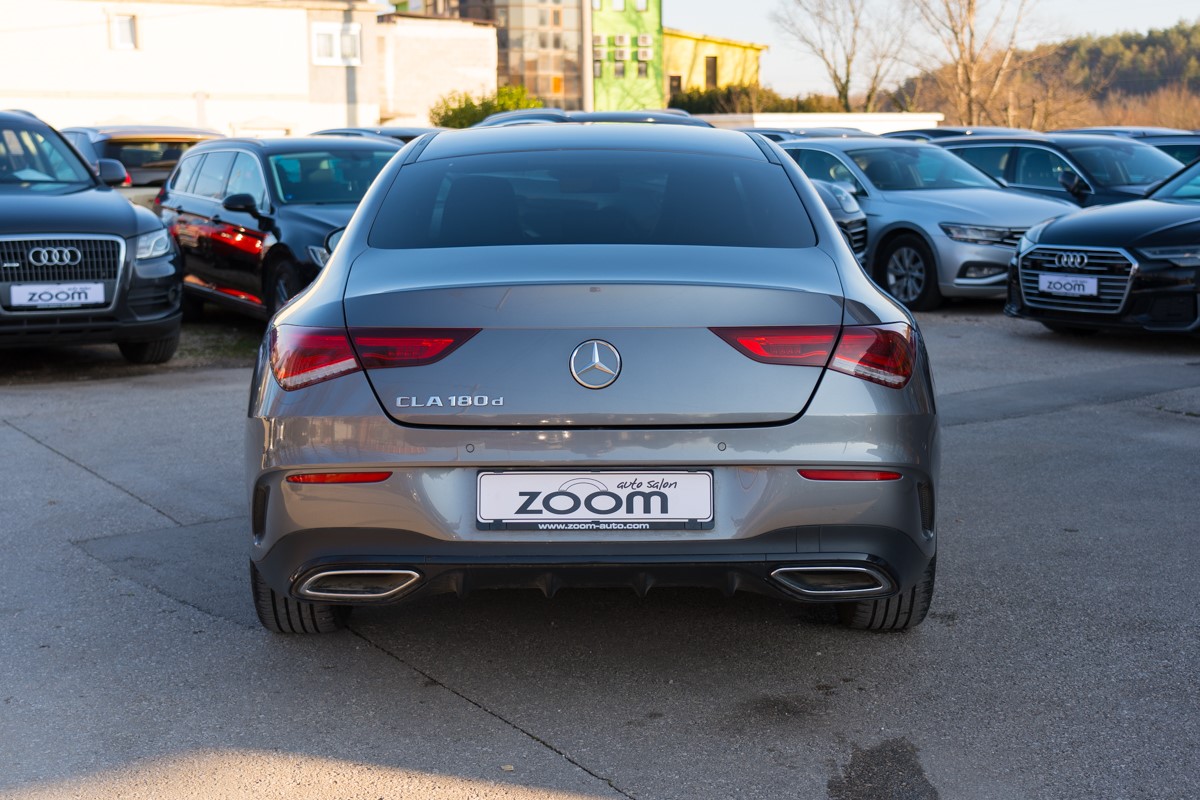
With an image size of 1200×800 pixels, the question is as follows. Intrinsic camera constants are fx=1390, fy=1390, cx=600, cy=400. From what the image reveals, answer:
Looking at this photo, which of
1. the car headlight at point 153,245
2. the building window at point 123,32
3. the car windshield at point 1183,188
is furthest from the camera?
the building window at point 123,32

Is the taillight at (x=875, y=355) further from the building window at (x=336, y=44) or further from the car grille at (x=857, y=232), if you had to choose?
the building window at (x=336, y=44)

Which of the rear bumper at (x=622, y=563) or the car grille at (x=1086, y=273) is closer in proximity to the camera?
the rear bumper at (x=622, y=563)

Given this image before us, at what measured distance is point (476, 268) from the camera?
3.46m

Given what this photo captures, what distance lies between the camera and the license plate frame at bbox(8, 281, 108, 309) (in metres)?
8.34

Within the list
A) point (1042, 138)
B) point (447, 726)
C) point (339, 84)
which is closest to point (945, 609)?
point (447, 726)

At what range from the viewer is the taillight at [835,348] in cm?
326

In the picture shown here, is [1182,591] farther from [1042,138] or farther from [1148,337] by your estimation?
[1042,138]

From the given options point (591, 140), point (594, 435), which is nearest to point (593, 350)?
point (594, 435)

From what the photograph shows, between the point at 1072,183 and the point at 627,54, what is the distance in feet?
226

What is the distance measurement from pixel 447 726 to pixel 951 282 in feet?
30.7

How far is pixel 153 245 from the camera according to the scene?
8992 mm

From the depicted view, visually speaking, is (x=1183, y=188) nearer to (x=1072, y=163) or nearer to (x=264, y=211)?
(x=1072, y=163)

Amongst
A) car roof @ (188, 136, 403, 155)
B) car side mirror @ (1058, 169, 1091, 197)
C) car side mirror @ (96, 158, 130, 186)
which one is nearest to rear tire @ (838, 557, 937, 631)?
car side mirror @ (96, 158, 130, 186)

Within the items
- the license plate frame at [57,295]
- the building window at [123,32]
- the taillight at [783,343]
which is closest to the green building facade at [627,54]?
the building window at [123,32]
